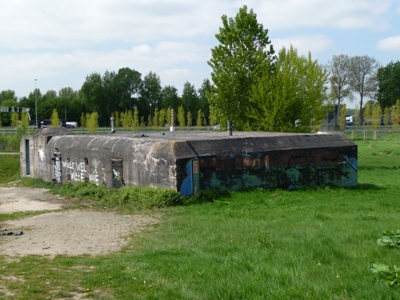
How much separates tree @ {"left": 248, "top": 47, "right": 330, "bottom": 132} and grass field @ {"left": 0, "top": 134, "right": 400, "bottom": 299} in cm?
1577

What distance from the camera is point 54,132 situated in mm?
26875

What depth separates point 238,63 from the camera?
28.9m

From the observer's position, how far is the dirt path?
956 centimetres

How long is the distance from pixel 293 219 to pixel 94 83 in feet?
232

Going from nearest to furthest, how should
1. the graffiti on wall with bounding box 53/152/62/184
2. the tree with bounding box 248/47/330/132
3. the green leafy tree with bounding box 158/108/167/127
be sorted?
the graffiti on wall with bounding box 53/152/62/184 < the tree with bounding box 248/47/330/132 < the green leafy tree with bounding box 158/108/167/127

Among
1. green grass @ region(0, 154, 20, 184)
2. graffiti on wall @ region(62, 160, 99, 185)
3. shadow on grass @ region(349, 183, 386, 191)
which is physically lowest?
green grass @ region(0, 154, 20, 184)

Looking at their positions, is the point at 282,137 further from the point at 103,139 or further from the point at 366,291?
the point at 366,291

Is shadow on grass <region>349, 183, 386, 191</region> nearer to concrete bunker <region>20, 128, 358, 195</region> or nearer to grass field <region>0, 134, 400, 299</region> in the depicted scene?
concrete bunker <region>20, 128, 358, 195</region>

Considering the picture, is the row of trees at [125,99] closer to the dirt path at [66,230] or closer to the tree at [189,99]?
the tree at [189,99]

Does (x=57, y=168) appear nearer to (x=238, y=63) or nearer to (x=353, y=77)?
(x=238, y=63)

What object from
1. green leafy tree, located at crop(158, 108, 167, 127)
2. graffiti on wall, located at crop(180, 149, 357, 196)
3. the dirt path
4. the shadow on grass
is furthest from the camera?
green leafy tree, located at crop(158, 108, 167, 127)

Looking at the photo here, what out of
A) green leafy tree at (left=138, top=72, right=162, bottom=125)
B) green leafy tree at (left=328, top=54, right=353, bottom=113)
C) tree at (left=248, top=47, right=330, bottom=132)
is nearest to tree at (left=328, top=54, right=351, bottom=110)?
green leafy tree at (left=328, top=54, right=353, bottom=113)

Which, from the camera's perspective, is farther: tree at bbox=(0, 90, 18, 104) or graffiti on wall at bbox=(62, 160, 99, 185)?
tree at bbox=(0, 90, 18, 104)

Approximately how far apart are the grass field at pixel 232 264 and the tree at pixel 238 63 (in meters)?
17.0
